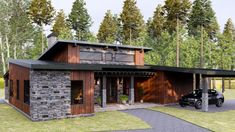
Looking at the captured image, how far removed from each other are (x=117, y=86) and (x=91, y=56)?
3.81 metres

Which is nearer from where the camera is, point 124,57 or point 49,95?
point 49,95

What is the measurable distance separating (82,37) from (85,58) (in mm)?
37247

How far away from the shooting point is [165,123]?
48.1ft

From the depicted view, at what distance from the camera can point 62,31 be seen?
1849 inches

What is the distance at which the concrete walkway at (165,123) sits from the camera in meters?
13.2

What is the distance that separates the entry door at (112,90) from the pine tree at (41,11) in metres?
25.0

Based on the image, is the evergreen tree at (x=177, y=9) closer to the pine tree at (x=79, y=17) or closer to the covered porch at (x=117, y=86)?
the covered porch at (x=117, y=86)

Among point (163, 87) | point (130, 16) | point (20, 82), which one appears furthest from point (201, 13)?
point (20, 82)

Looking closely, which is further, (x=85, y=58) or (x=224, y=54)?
(x=224, y=54)

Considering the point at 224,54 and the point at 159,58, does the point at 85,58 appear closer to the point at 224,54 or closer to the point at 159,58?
the point at 159,58

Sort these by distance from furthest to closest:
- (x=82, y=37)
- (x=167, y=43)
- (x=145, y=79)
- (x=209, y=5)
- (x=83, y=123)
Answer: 1. (x=82, y=37)
2. (x=167, y=43)
3. (x=209, y=5)
4. (x=145, y=79)
5. (x=83, y=123)

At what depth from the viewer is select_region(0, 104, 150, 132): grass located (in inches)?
517

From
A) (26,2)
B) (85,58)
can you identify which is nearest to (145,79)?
(85,58)

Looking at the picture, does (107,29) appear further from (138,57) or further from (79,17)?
(138,57)
